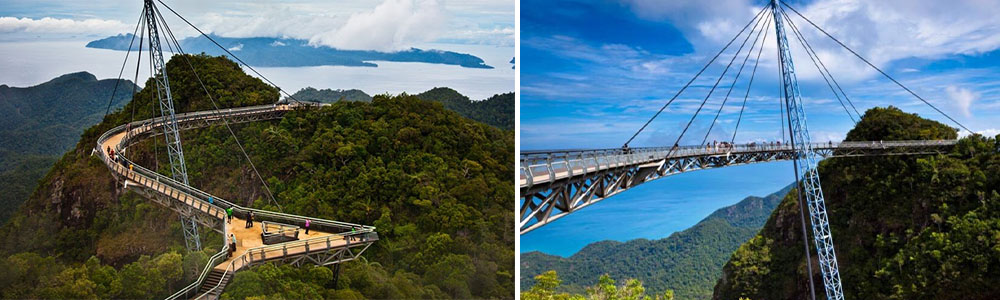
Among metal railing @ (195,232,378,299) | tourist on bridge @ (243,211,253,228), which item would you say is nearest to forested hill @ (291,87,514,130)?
tourist on bridge @ (243,211,253,228)

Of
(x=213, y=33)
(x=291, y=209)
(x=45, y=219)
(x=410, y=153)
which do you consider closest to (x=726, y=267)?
(x=410, y=153)

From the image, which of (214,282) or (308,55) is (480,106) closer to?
(308,55)

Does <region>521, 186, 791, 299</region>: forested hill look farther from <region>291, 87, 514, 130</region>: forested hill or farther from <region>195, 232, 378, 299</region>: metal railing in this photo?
<region>195, 232, 378, 299</region>: metal railing

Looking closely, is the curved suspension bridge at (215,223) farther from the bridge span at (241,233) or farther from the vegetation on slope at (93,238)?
the vegetation on slope at (93,238)

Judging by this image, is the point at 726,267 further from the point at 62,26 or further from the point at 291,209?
the point at 62,26

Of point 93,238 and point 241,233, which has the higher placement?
point 241,233

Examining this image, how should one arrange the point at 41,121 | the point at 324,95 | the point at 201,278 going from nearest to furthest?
the point at 201,278 → the point at 41,121 → the point at 324,95

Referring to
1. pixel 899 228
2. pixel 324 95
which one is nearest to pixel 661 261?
pixel 899 228
